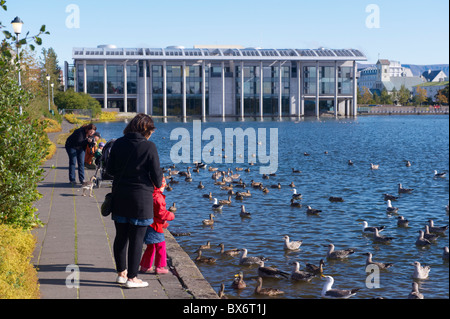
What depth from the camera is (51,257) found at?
9.45 meters

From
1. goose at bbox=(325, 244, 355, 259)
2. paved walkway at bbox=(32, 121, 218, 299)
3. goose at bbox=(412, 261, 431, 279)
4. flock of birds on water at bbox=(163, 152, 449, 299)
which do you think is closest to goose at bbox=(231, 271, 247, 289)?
flock of birds on water at bbox=(163, 152, 449, 299)

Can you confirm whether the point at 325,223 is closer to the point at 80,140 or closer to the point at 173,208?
the point at 173,208

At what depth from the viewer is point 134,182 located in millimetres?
7473

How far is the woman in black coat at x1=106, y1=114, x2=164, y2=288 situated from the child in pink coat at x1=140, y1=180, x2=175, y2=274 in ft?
2.34

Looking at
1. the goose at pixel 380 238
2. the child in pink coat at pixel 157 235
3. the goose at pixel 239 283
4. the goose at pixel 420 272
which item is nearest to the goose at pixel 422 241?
the goose at pixel 380 238

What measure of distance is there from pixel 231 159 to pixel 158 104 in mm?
74460

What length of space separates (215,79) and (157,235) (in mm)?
103943

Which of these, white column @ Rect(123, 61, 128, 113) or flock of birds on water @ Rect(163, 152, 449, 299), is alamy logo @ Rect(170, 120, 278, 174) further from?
white column @ Rect(123, 61, 128, 113)

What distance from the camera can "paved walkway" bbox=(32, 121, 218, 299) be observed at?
303 inches

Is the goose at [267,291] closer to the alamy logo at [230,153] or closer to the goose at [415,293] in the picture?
the goose at [415,293]

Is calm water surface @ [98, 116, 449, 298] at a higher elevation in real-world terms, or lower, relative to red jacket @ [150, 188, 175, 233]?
lower

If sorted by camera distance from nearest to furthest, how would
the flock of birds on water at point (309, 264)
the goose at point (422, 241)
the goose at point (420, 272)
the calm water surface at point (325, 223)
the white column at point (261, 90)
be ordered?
the flock of birds on water at point (309, 264) → the calm water surface at point (325, 223) → the goose at point (420, 272) → the goose at point (422, 241) → the white column at point (261, 90)

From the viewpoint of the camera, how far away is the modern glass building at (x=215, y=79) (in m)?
105

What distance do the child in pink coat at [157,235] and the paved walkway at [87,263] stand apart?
0.69ft
